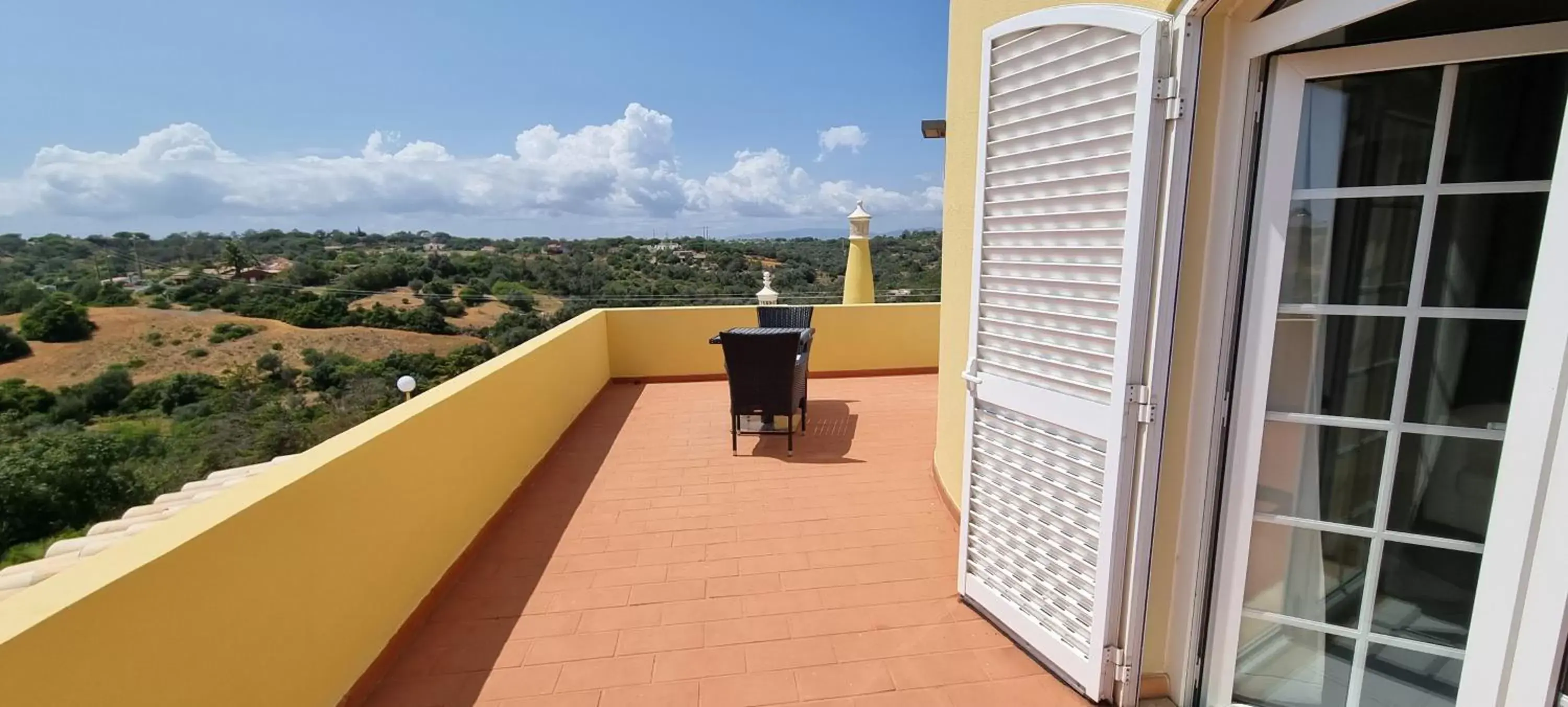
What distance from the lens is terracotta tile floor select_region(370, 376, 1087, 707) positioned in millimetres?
2145

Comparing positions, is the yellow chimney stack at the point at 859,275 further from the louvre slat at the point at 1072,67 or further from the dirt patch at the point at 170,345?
the dirt patch at the point at 170,345

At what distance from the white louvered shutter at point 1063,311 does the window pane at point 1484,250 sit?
568 millimetres

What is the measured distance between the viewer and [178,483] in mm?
11875

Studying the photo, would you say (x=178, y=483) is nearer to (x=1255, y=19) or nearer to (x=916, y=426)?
(x=916, y=426)

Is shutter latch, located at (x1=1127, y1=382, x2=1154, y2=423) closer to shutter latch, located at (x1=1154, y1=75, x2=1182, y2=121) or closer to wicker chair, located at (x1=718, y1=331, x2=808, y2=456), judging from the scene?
shutter latch, located at (x1=1154, y1=75, x2=1182, y2=121)

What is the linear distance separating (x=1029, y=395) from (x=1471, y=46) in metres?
1.29

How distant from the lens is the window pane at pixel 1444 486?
1.42 metres

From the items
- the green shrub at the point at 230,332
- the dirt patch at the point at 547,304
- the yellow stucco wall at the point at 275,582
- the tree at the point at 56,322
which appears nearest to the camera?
the yellow stucco wall at the point at 275,582

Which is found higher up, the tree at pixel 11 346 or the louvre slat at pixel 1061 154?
the louvre slat at pixel 1061 154

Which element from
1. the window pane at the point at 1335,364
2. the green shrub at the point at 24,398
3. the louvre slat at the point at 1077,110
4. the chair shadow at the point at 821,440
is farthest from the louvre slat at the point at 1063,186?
the green shrub at the point at 24,398

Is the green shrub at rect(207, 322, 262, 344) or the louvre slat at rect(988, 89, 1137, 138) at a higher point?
the louvre slat at rect(988, 89, 1137, 138)

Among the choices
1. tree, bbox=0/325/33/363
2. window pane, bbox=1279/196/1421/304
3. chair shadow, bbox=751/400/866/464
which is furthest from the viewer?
tree, bbox=0/325/33/363

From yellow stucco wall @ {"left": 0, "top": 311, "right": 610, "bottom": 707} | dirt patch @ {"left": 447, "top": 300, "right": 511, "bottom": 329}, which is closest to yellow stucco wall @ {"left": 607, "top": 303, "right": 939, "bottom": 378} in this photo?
yellow stucco wall @ {"left": 0, "top": 311, "right": 610, "bottom": 707}

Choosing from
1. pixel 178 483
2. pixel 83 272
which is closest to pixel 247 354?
pixel 83 272
